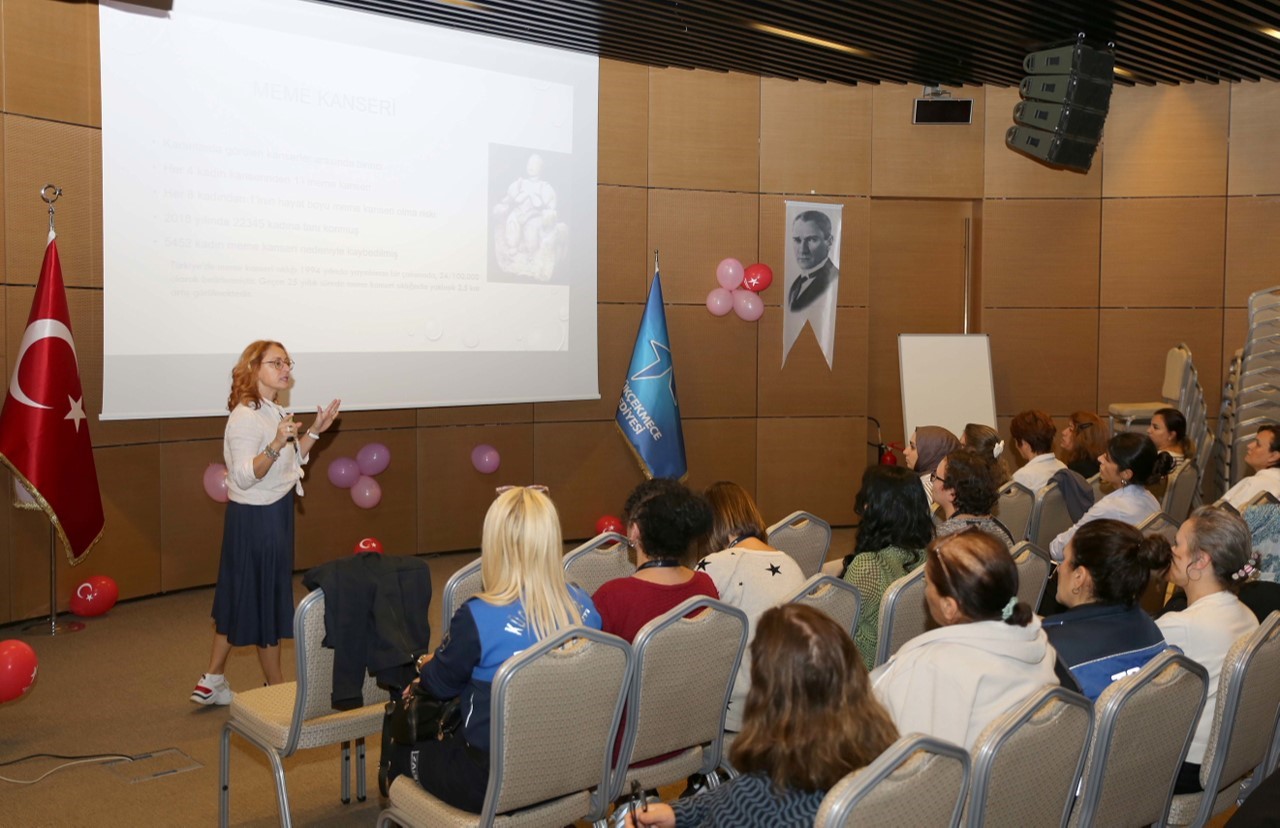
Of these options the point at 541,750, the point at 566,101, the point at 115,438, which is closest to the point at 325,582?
the point at 541,750

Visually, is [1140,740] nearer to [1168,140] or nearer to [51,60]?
[51,60]

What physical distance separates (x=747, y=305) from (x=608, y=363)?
1.24 m

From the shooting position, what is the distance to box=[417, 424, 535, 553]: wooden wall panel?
8.02 metres

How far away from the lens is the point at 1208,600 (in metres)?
3.02

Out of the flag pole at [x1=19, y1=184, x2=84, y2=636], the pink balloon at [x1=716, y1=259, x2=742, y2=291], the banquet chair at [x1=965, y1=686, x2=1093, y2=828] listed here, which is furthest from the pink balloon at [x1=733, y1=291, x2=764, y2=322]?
the banquet chair at [x1=965, y1=686, x2=1093, y2=828]

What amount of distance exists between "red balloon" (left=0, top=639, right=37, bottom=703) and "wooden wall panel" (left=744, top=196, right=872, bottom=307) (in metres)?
6.22

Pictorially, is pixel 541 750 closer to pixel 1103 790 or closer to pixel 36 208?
pixel 1103 790

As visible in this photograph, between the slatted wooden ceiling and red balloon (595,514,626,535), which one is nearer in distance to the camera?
the slatted wooden ceiling

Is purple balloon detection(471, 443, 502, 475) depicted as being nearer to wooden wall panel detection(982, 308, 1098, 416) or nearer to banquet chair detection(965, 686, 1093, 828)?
wooden wall panel detection(982, 308, 1098, 416)

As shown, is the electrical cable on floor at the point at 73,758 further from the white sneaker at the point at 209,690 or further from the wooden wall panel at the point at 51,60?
the wooden wall panel at the point at 51,60

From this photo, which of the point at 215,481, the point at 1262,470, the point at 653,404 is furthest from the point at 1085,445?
the point at 215,481

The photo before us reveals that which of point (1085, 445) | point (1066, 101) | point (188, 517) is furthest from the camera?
point (1066, 101)

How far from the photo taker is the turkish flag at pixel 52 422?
5508 mm

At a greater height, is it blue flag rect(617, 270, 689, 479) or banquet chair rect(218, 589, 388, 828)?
blue flag rect(617, 270, 689, 479)
